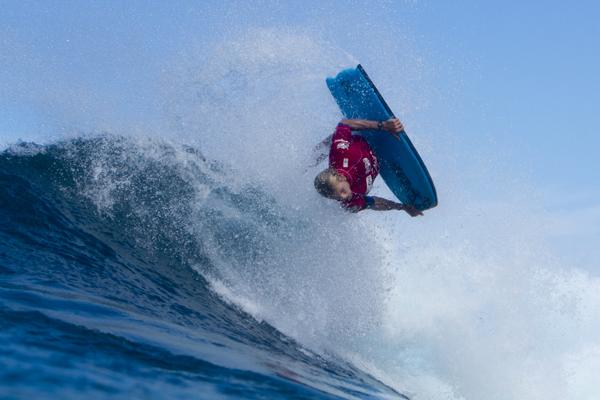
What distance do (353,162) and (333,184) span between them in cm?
71

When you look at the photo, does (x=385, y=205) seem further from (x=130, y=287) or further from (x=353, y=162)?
(x=130, y=287)

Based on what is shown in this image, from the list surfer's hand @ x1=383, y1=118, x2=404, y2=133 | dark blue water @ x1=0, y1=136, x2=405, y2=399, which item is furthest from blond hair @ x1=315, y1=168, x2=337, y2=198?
dark blue water @ x1=0, y1=136, x2=405, y2=399

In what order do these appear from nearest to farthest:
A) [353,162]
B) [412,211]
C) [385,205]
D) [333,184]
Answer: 1. [333,184]
2. [353,162]
3. [385,205]
4. [412,211]

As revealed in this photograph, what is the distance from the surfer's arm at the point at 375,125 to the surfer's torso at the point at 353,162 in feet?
0.36

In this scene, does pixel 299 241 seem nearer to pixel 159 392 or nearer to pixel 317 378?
pixel 317 378

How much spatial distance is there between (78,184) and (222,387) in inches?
229

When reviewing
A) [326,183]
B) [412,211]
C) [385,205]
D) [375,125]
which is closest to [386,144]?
[375,125]

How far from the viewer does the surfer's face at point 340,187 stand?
6695 mm

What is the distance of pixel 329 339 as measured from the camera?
706 centimetres

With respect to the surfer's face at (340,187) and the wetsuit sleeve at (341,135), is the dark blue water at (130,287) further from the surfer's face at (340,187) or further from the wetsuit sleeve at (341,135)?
the wetsuit sleeve at (341,135)

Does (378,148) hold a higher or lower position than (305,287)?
higher

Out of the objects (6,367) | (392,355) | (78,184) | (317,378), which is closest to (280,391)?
(317,378)

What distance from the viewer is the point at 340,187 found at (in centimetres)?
675

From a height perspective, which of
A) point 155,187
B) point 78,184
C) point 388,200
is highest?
point 388,200
